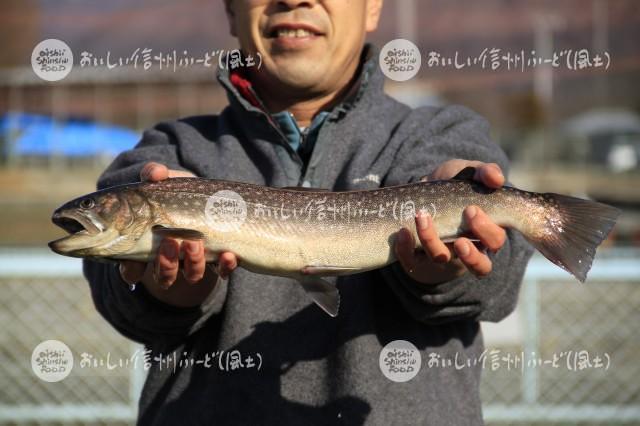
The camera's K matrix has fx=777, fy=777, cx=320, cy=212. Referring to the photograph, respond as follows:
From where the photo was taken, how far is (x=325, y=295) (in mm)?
2910

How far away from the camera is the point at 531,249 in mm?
3311

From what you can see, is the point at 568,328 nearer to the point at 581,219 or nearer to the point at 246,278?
the point at 581,219

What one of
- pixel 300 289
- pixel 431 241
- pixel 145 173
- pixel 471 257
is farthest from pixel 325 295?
pixel 145 173

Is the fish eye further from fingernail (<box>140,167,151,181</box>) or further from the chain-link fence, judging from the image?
the chain-link fence

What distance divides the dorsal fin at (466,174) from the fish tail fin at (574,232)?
34cm

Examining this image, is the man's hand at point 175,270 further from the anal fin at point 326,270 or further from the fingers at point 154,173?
the anal fin at point 326,270

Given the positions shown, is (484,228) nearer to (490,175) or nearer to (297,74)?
(490,175)

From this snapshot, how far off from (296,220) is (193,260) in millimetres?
449

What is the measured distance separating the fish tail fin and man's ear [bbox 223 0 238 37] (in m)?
1.64

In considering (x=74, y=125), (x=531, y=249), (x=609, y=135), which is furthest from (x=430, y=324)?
(x=609, y=135)

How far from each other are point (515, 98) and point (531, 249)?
234ft

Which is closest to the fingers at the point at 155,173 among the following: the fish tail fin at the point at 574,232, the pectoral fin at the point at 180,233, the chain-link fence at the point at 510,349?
the pectoral fin at the point at 180,233

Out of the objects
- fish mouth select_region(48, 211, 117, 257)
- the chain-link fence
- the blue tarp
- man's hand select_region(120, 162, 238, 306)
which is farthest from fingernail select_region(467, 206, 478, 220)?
the blue tarp

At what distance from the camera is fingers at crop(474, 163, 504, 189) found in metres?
2.90
